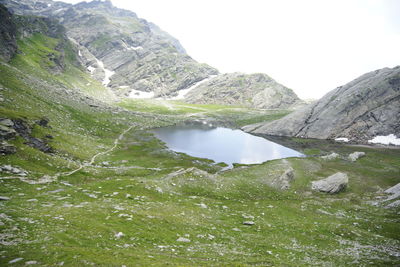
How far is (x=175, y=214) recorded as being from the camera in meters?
29.4

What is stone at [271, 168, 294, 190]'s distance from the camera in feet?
167

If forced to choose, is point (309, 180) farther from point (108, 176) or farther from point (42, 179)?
point (42, 179)

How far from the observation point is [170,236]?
22.6m

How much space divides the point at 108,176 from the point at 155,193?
15742 millimetres

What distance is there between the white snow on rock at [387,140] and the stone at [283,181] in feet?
319

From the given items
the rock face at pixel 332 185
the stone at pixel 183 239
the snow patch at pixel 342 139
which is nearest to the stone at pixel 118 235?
the stone at pixel 183 239

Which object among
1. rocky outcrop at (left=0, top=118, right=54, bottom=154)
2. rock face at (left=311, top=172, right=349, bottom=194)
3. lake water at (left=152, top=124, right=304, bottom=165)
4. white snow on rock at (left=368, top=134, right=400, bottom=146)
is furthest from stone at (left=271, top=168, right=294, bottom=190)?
white snow on rock at (left=368, top=134, right=400, bottom=146)

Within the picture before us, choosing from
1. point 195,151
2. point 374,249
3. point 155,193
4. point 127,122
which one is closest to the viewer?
point 374,249

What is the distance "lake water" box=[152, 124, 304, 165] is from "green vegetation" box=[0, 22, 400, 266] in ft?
54.2

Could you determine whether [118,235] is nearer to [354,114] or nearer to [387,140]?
[387,140]

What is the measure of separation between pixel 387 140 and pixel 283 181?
104 meters

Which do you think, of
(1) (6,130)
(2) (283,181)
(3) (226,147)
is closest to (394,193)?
(2) (283,181)

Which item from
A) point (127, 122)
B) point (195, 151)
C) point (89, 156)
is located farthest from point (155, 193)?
point (127, 122)

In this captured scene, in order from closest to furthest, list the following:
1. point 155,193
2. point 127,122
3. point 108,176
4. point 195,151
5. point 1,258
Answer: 1. point 1,258
2. point 155,193
3. point 108,176
4. point 195,151
5. point 127,122
